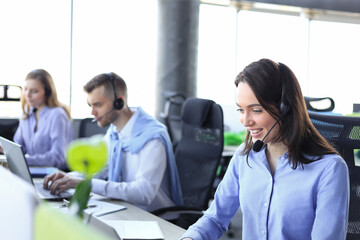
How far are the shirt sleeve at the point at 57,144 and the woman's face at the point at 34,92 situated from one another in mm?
178

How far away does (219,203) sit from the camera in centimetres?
148

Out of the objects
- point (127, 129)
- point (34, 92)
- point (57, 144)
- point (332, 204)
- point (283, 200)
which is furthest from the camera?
point (34, 92)

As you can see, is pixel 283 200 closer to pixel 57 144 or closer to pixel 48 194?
pixel 48 194

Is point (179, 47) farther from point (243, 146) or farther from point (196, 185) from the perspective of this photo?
point (243, 146)

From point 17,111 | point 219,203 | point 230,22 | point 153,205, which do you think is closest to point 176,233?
point 219,203

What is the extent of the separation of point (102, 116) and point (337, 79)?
227 inches

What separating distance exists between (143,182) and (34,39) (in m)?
3.40

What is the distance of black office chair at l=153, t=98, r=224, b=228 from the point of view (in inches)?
90.6

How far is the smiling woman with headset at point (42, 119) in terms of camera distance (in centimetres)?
328

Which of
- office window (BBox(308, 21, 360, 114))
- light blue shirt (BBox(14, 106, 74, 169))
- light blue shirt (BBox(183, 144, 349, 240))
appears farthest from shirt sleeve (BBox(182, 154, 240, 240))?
office window (BBox(308, 21, 360, 114))

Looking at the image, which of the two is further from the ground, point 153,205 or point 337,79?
point 337,79

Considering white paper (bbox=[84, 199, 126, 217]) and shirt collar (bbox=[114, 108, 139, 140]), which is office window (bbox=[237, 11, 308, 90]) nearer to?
shirt collar (bbox=[114, 108, 139, 140])

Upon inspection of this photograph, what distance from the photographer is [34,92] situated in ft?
10.9

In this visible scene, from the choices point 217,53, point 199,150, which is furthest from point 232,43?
point 199,150
